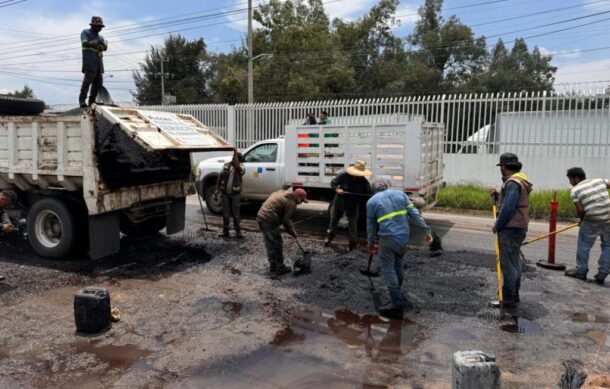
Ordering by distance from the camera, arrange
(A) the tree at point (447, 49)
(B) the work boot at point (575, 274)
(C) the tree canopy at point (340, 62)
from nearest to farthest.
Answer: (B) the work boot at point (575, 274), (C) the tree canopy at point (340, 62), (A) the tree at point (447, 49)

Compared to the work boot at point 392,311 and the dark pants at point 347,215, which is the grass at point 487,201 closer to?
the dark pants at point 347,215

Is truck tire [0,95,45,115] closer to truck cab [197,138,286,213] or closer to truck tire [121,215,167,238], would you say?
truck tire [121,215,167,238]

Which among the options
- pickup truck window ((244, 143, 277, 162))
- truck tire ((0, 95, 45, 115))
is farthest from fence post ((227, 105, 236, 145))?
truck tire ((0, 95, 45, 115))

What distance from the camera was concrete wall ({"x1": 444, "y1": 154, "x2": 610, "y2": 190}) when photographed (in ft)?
42.3

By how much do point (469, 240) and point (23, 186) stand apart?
7486 mm

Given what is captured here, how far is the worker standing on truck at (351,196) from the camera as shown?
8.40 m

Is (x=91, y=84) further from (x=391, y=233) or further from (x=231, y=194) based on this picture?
(x=391, y=233)

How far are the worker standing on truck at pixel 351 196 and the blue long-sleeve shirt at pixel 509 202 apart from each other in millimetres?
2936

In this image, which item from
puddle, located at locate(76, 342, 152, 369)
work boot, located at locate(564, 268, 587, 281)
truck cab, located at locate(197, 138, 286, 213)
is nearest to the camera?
puddle, located at locate(76, 342, 152, 369)

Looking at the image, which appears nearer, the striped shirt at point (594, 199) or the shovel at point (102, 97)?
the striped shirt at point (594, 199)

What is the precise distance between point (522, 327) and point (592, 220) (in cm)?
238

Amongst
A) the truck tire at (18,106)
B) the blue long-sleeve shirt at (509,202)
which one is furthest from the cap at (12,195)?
the blue long-sleeve shirt at (509,202)

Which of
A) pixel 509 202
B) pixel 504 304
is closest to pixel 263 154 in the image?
pixel 509 202

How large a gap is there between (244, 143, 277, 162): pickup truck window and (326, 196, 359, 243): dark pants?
104 inches
